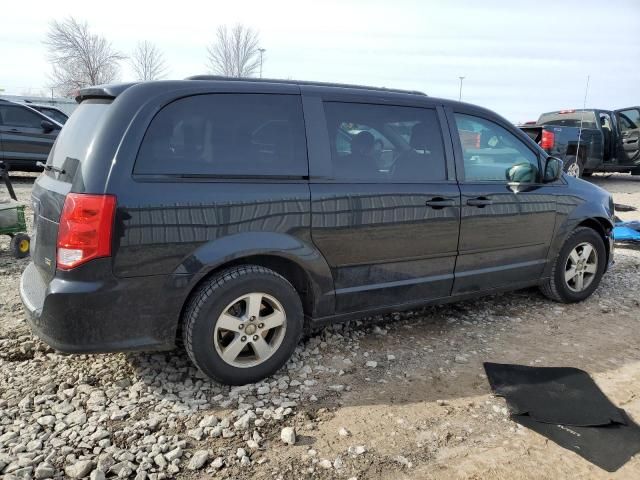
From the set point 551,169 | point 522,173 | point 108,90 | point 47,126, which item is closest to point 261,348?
point 108,90

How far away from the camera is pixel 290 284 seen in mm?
3203

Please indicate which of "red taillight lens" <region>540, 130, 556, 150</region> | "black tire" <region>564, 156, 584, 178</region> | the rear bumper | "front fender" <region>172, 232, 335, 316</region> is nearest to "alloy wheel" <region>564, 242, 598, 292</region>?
"front fender" <region>172, 232, 335, 316</region>

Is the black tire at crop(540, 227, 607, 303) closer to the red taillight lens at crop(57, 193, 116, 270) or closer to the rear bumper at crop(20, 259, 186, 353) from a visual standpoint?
the rear bumper at crop(20, 259, 186, 353)

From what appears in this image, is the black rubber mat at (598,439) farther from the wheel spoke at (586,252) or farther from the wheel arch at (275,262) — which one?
the wheel spoke at (586,252)

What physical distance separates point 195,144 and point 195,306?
0.91 meters

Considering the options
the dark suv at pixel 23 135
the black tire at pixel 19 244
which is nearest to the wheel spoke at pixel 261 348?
the black tire at pixel 19 244

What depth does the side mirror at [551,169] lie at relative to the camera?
439 cm

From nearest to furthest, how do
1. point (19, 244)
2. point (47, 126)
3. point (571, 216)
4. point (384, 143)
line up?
point (384, 143), point (571, 216), point (19, 244), point (47, 126)

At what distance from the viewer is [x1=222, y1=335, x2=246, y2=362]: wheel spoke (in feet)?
9.97

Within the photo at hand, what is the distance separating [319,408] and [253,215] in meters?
1.18

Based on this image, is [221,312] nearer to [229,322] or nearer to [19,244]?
[229,322]

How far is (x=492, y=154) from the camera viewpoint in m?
4.15

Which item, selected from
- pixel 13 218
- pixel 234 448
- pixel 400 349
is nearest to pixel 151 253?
pixel 234 448

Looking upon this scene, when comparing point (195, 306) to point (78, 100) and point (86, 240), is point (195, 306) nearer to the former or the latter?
point (86, 240)
